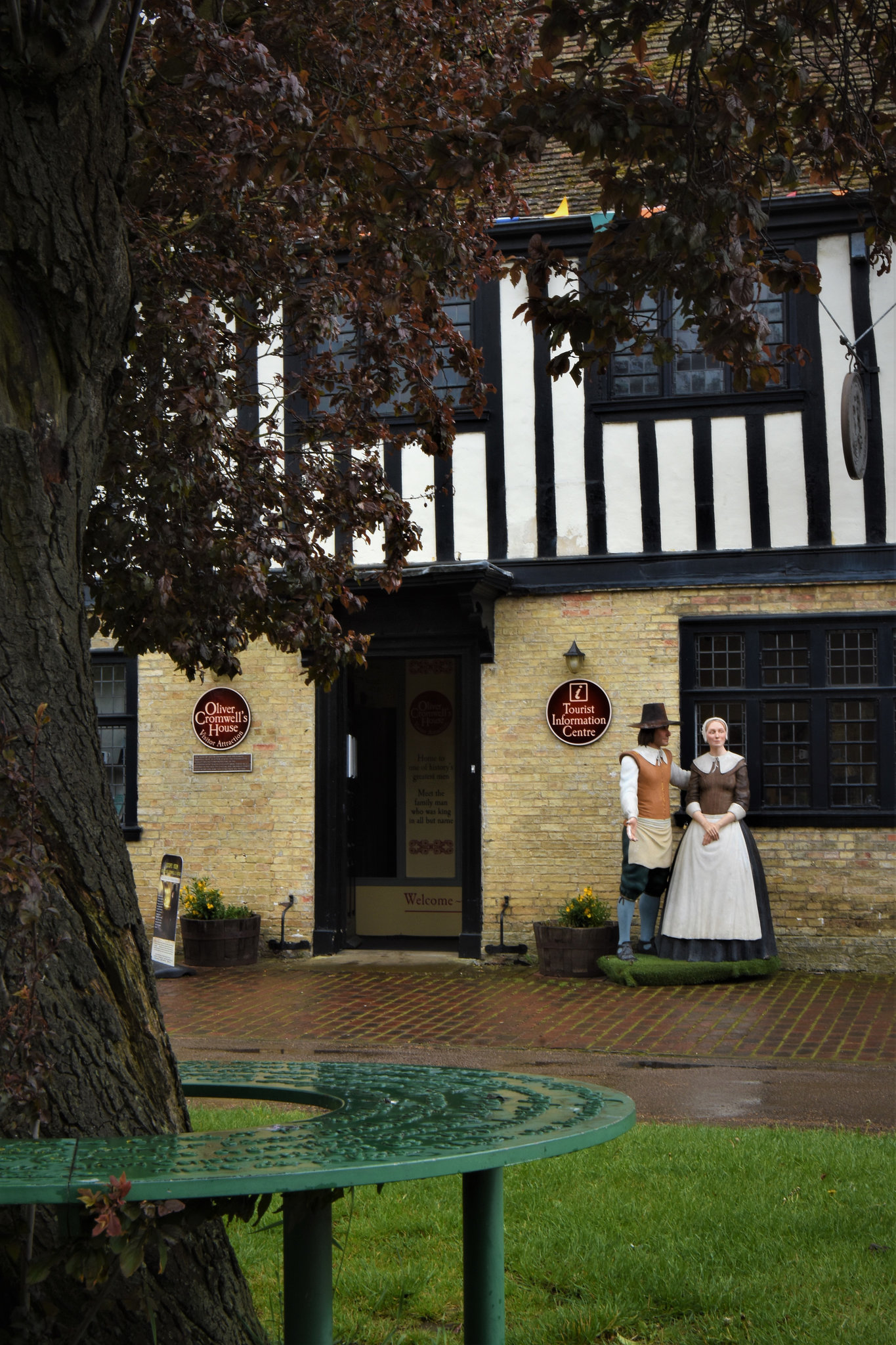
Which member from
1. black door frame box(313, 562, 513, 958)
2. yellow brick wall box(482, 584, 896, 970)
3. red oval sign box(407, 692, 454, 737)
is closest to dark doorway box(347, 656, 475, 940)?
red oval sign box(407, 692, 454, 737)

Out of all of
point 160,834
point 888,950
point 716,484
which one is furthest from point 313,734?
point 888,950

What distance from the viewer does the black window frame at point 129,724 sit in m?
13.2

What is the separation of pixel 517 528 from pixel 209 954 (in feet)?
16.2

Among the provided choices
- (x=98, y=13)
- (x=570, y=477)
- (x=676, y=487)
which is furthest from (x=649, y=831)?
(x=98, y=13)

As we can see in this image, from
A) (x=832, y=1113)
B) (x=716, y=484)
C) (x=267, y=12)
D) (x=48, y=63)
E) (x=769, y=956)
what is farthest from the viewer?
(x=716, y=484)

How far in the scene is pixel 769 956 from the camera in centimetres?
1106

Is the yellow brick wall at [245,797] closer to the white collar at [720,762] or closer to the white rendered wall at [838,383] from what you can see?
the white collar at [720,762]

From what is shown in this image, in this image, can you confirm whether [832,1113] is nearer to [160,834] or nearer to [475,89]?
[475,89]

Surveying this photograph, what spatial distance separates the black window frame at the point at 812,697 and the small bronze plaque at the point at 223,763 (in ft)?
13.9

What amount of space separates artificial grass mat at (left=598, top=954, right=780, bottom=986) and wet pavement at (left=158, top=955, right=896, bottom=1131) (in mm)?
116

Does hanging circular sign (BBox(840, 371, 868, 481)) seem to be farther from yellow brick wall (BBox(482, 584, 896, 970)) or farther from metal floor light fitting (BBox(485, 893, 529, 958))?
metal floor light fitting (BBox(485, 893, 529, 958))

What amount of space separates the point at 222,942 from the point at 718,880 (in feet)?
15.3

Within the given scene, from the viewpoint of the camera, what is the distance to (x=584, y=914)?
454 inches

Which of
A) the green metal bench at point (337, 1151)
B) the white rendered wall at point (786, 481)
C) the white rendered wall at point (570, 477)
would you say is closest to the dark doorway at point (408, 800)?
the white rendered wall at point (570, 477)
